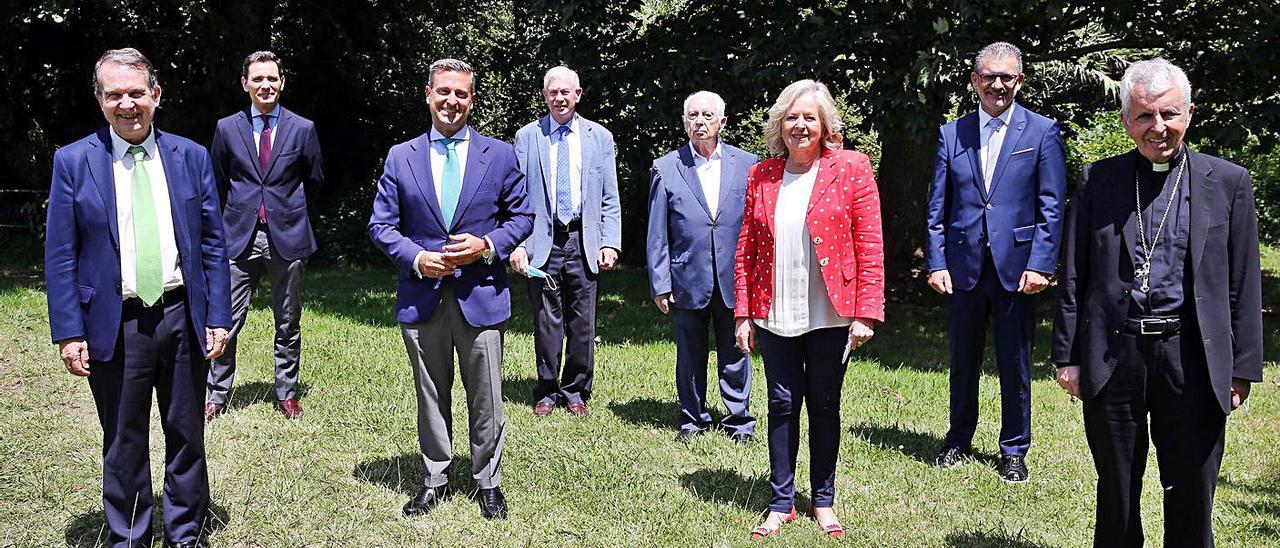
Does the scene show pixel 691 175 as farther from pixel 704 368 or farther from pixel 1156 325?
pixel 1156 325

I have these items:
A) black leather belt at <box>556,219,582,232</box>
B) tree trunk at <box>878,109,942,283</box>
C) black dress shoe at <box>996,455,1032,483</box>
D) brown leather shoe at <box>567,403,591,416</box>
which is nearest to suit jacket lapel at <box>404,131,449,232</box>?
black leather belt at <box>556,219,582,232</box>

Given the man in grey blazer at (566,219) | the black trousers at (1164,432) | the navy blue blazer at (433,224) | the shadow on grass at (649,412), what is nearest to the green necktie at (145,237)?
the navy blue blazer at (433,224)

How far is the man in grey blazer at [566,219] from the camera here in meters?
6.76

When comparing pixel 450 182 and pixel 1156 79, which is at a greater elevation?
pixel 1156 79

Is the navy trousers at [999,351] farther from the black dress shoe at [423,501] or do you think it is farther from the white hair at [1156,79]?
the black dress shoe at [423,501]

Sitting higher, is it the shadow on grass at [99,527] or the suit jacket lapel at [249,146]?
the suit jacket lapel at [249,146]

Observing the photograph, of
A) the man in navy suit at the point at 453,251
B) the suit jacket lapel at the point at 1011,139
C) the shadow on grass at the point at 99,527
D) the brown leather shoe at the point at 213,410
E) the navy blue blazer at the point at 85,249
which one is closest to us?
the navy blue blazer at the point at 85,249

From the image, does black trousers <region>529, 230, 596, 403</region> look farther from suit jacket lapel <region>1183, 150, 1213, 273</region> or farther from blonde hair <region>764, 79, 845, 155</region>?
suit jacket lapel <region>1183, 150, 1213, 273</region>

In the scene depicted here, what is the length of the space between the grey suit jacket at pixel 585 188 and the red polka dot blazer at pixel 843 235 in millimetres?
2140

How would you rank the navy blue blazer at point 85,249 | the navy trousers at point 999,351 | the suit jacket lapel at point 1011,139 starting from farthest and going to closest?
the navy trousers at point 999,351, the suit jacket lapel at point 1011,139, the navy blue blazer at point 85,249

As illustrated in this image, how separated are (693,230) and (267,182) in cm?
257

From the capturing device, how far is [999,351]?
5805mm

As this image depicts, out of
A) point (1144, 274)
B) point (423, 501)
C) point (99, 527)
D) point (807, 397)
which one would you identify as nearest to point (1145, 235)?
point (1144, 274)

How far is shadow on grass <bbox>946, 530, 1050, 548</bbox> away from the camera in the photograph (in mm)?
4734
